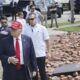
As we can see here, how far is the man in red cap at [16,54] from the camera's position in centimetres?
808

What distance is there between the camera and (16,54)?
812cm

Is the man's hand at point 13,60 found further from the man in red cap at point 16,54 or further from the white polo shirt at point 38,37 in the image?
the white polo shirt at point 38,37

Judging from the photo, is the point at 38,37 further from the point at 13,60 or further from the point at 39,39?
the point at 13,60

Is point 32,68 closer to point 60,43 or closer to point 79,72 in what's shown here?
point 79,72

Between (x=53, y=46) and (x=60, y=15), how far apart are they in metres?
17.5

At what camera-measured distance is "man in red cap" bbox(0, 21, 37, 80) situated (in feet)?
26.5

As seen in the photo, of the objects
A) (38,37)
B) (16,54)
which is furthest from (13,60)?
(38,37)

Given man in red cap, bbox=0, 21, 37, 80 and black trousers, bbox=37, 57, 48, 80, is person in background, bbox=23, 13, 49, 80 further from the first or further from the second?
man in red cap, bbox=0, 21, 37, 80

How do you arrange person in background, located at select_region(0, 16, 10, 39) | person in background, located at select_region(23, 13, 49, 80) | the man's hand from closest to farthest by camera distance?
the man's hand < person in background, located at select_region(0, 16, 10, 39) < person in background, located at select_region(23, 13, 49, 80)

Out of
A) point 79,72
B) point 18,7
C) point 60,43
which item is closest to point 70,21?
point 18,7

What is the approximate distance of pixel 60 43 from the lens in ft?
62.5

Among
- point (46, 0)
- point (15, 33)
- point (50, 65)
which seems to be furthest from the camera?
point (46, 0)

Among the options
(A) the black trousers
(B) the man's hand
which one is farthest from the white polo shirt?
(B) the man's hand

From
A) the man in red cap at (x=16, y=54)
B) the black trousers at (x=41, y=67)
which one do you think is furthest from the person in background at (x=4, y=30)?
the black trousers at (x=41, y=67)
